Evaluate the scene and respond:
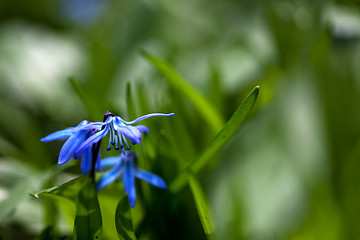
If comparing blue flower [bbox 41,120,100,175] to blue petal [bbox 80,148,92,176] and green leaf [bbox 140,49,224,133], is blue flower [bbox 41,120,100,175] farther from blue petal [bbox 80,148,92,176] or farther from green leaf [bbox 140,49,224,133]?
green leaf [bbox 140,49,224,133]

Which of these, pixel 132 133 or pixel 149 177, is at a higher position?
pixel 132 133

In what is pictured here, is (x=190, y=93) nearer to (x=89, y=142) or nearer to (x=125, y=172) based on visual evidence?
(x=125, y=172)

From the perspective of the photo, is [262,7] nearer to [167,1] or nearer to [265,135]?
[167,1]

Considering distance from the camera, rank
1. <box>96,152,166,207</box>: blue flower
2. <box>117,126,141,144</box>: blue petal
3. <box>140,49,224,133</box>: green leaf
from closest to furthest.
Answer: <box>117,126,141,144</box>: blue petal, <box>96,152,166,207</box>: blue flower, <box>140,49,224,133</box>: green leaf

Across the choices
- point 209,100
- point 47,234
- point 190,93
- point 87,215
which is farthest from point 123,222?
point 209,100

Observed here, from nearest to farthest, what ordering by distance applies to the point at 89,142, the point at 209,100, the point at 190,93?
the point at 89,142
the point at 190,93
the point at 209,100

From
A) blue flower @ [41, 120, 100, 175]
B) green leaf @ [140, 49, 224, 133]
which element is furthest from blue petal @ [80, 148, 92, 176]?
green leaf @ [140, 49, 224, 133]

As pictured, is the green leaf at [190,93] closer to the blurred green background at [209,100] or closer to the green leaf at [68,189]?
the blurred green background at [209,100]
